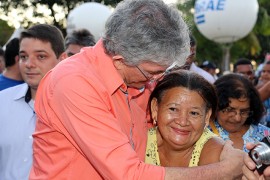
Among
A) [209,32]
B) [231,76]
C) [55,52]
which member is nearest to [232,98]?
[231,76]

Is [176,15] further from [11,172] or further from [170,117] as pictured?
[11,172]

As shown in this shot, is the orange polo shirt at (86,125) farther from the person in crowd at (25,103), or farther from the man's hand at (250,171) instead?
the person in crowd at (25,103)

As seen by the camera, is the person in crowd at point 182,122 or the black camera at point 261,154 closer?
the black camera at point 261,154

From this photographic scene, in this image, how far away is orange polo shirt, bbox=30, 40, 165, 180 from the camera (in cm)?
186

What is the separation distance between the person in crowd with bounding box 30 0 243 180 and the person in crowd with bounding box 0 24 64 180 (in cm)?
82

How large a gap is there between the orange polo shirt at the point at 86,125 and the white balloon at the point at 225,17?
643 centimetres

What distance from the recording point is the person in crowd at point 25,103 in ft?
9.70

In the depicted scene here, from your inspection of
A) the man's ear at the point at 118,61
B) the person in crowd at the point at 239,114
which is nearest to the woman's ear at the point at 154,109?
the man's ear at the point at 118,61

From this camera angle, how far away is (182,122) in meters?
2.39

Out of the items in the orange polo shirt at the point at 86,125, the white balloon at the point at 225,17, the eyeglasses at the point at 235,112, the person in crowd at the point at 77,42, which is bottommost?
the white balloon at the point at 225,17

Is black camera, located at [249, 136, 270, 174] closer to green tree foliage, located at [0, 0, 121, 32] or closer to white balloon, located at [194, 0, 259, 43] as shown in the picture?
green tree foliage, located at [0, 0, 121, 32]

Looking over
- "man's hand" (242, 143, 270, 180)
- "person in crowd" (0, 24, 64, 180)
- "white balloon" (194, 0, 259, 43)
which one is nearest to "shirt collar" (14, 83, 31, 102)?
"person in crowd" (0, 24, 64, 180)

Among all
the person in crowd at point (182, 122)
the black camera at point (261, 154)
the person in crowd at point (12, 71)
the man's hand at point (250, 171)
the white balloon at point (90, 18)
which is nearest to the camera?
→ the black camera at point (261, 154)

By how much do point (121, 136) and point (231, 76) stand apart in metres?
1.98
